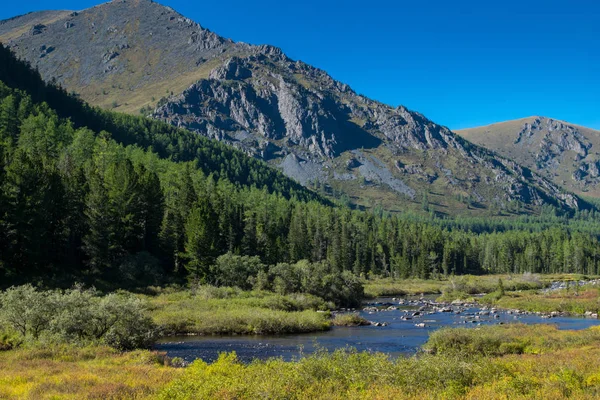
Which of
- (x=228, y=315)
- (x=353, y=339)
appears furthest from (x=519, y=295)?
(x=228, y=315)

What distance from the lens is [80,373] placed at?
77.6 ft

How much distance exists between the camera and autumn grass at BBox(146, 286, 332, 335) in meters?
52.5


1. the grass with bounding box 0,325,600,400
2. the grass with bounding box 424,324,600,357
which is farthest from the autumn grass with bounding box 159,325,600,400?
the grass with bounding box 424,324,600,357

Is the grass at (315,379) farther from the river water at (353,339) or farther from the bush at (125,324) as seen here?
the river water at (353,339)

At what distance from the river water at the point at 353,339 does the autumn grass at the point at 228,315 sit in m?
2.52

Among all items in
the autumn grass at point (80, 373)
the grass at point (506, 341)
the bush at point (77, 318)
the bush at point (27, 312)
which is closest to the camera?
the autumn grass at point (80, 373)

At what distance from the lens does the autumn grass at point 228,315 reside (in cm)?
5247

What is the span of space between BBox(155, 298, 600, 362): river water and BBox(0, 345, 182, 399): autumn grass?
876cm

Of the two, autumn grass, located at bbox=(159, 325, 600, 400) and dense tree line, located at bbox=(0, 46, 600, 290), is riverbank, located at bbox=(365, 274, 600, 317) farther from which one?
autumn grass, located at bbox=(159, 325, 600, 400)

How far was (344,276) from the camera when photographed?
82.7 m

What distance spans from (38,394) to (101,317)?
18.2 meters

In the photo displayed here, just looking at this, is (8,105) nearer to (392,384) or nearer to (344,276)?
(344,276)

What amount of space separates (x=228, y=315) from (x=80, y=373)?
31.7 m

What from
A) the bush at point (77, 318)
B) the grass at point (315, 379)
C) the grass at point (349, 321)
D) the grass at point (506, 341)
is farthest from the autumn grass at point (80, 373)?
the grass at point (349, 321)
